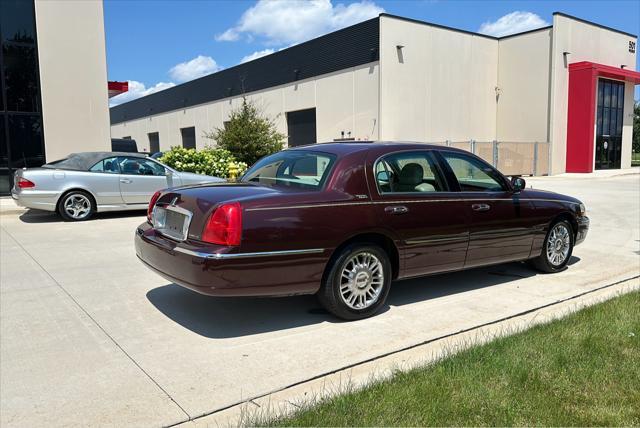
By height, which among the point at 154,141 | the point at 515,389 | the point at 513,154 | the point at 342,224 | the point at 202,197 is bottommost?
the point at 515,389

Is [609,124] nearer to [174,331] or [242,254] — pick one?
[242,254]

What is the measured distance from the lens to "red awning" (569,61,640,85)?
31.8 m

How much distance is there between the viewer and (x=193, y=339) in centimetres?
443

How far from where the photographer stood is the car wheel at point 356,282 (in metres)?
4.67

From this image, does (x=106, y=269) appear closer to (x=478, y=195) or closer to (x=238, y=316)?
(x=238, y=316)

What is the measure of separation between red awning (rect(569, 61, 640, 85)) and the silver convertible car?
27.8 meters

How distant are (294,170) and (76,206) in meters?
7.51

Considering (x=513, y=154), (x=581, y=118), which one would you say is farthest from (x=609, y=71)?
(x=513, y=154)

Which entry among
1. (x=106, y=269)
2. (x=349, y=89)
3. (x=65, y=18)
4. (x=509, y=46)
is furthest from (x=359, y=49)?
(x=106, y=269)

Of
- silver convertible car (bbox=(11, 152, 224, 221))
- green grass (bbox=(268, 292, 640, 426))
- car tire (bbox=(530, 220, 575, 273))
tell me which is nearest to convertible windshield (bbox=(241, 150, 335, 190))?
green grass (bbox=(268, 292, 640, 426))

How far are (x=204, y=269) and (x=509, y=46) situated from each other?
109ft

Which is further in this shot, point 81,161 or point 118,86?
point 118,86

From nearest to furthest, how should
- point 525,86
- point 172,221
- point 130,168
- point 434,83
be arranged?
point 172,221
point 130,168
point 434,83
point 525,86

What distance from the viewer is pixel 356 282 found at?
4812 mm
